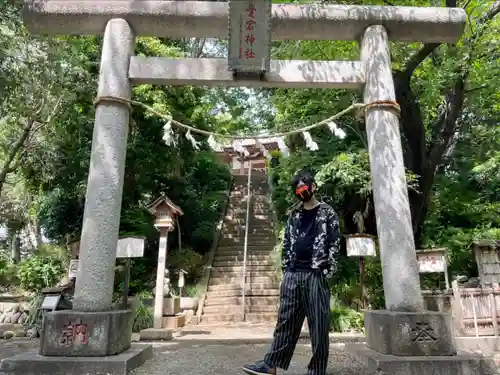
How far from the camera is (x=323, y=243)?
131 inches

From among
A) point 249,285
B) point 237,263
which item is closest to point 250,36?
point 249,285

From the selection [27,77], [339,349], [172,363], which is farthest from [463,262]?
[27,77]

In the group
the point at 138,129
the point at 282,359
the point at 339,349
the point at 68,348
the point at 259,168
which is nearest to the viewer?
the point at 282,359

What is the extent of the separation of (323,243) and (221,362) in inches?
92.0

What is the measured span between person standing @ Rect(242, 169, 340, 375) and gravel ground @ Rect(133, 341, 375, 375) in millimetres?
625

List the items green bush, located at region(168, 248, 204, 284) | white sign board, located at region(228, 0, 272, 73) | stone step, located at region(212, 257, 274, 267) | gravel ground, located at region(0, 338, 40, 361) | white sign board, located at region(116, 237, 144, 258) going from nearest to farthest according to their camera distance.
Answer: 1. white sign board, located at region(228, 0, 272, 73)
2. gravel ground, located at region(0, 338, 40, 361)
3. white sign board, located at region(116, 237, 144, 258)
4. green bush, located at region(168, 248, 204, 284)
5. stone step, located at region(212, 257, 274, 267)

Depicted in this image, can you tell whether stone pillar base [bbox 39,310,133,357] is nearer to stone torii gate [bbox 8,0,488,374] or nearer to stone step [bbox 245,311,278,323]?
stone torii gate [bbox 8,0,488,374]

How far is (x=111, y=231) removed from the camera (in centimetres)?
436

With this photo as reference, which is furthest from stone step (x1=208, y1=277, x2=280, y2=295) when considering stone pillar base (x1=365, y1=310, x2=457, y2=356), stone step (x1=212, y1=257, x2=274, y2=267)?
stone pillar base (x1=365, y1=310, x2=457, y2=356)

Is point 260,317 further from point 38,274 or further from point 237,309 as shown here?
point 38,274

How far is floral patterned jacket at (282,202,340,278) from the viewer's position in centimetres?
329

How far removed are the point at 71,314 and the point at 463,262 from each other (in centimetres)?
1060

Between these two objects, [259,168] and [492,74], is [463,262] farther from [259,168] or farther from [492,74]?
[259,168]

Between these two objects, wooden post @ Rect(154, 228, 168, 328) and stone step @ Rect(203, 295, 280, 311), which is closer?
wooden post @ Rect(154, 228, 168, 328)
